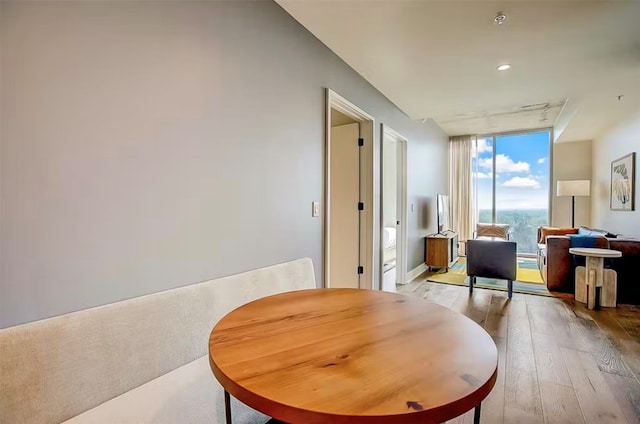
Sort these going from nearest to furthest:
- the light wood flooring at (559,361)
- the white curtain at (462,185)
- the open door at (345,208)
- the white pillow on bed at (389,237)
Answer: the light wood flooring at (559,361) < the open door at (345,208) < the white pillow on bed at (389,237) < the white curtain at (462,185)

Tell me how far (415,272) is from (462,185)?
3184 millimetres

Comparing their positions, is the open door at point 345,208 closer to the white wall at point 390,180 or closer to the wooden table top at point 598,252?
the white wall at point 390,180

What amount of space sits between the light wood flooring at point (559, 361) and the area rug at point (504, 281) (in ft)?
1.46

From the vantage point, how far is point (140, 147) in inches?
52.4

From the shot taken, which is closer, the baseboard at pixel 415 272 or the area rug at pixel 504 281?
the area rug at pixel 504 281

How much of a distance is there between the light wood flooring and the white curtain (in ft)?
11.0

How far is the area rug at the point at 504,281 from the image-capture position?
170 inches

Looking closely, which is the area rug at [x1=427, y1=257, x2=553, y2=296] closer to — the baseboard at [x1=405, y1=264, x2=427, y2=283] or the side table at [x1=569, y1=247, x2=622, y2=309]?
the baseboard at [x1=405, y1=264, x2=427, y2=283]

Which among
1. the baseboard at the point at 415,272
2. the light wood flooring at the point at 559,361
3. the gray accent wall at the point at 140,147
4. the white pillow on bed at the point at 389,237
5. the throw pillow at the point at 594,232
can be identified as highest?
the gray accent wall at the point at 140,147

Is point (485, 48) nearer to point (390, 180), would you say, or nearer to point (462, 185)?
point (390, 180)

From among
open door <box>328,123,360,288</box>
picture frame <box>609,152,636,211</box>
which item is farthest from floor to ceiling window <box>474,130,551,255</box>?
open door <box>328,123,360,288</box>

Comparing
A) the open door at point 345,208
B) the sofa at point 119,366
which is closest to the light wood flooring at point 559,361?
the open door at point 345,208

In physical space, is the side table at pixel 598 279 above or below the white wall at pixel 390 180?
below

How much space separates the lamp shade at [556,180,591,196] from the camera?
5734 millimetres
